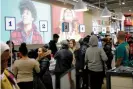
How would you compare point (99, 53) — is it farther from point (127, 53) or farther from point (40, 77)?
point (40, 77)

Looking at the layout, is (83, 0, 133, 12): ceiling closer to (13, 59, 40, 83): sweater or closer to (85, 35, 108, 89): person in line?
(85, 35, 108, 89): person in line

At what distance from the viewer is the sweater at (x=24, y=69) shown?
3.63 m

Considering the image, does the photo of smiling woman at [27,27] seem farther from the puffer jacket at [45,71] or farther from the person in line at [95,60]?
the person in line at [95,60]

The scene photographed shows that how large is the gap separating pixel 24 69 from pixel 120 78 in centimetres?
163

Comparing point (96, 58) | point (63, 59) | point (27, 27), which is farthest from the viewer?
point (27, 27)

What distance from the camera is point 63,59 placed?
17.1 feet

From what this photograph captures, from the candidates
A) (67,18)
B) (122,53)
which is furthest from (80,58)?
(67,18)

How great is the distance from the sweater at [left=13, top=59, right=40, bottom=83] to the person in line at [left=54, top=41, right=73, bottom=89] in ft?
4.93

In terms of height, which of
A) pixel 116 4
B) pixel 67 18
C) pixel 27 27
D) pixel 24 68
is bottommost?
pixel 24 68

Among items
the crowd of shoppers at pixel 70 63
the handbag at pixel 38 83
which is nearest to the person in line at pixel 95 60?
the crowd of shoppers at pixel 70 63

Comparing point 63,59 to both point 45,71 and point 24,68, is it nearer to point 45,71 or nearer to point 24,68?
point 45,71

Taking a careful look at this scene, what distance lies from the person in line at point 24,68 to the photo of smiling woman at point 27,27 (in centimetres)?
396

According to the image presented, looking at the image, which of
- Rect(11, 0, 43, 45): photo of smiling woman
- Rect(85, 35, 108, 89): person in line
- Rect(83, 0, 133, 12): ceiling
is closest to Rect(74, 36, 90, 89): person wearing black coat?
Rect(85, 35, 108, 89): person in line

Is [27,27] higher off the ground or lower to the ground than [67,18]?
lower
